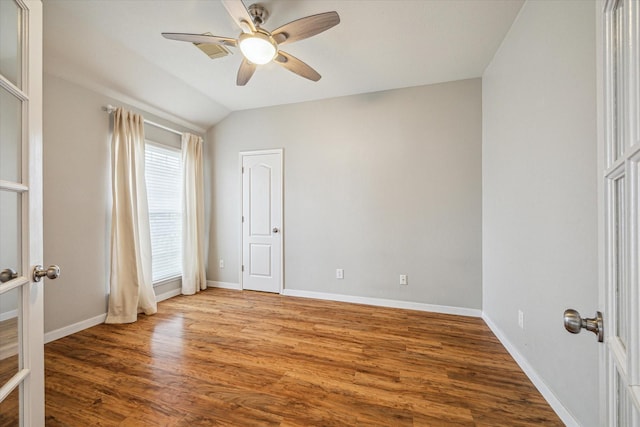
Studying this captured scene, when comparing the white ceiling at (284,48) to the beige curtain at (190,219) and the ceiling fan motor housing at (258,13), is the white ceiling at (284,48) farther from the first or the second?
the beige curtain at (190,219)

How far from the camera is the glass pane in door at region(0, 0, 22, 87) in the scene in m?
0.86

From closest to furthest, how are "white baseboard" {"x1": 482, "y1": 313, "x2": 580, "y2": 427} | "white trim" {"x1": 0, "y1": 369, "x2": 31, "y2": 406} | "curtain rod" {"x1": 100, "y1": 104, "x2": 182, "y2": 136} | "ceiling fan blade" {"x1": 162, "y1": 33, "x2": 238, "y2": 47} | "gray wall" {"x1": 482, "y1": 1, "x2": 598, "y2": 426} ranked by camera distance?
"white trim" {"x1": 0, "y1": 369, "x2": 31, "y2": 406} < "gray wall" {"x1": 482, "y1": 1, "x2": 598, "y2": 426} < "white baseboard" {"x1": 482, "y1": 313, "x2": 580, "y2": 427} < "ceiling fan blade" {"x1": 162, "y1": 33, "x2": 238, "y2": 47} < "curtain rod" {"x1": 100, "y1": 104, "x2": 182, "y2": 136}

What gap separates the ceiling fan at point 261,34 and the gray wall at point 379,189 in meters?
1.58

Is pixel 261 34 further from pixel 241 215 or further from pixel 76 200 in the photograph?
pixel 241 215

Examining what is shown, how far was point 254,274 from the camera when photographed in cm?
399

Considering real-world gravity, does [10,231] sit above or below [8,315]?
above

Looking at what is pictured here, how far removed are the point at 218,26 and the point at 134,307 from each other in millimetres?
3092

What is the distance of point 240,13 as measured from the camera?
163 cm

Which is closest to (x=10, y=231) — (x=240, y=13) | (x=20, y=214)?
(x=20, y=214)

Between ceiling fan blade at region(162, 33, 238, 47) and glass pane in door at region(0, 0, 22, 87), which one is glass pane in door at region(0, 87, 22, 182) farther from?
ceiling fan blade at region(162, 33, 238, 47)

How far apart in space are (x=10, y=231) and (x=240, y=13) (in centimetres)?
167

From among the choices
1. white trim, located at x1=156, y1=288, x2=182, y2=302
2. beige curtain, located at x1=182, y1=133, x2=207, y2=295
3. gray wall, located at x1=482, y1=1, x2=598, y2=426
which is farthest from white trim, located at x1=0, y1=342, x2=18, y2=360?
beige curtain, located at x1=182, y1=133, x2=207, y2=295

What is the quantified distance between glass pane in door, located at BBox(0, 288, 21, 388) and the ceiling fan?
1774 mm

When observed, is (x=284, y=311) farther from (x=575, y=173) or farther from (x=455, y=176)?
(x=575, y=173)
